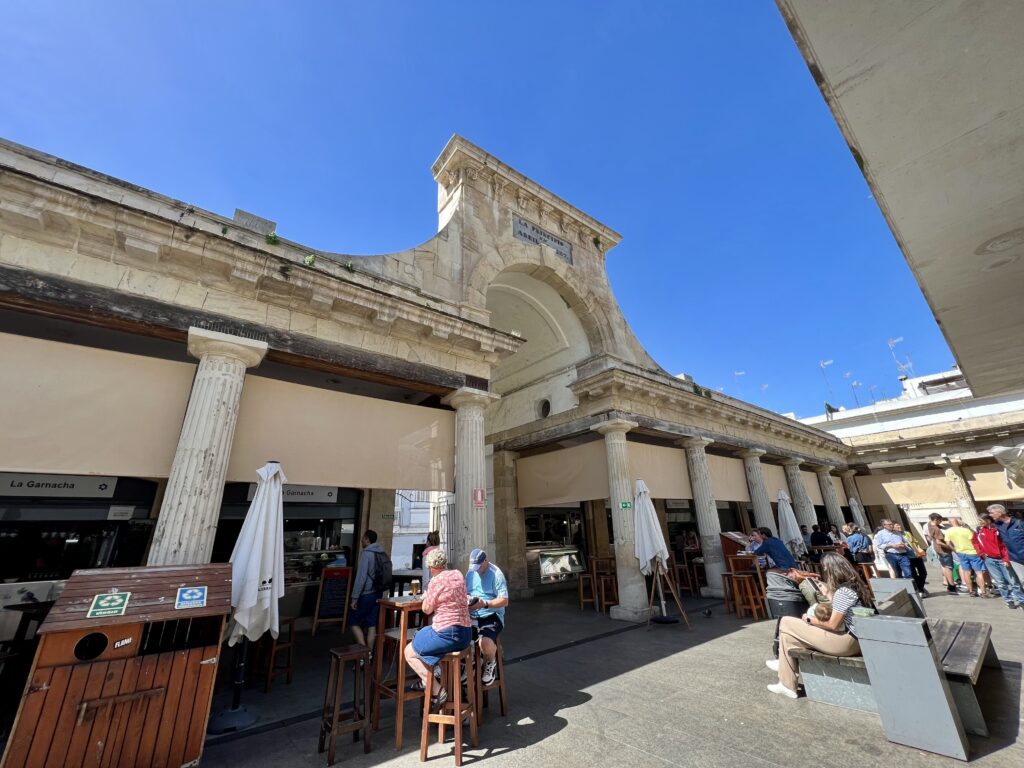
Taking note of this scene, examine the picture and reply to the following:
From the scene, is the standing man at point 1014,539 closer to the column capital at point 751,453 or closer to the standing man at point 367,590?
the column capital at point 751,453

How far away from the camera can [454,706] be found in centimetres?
356

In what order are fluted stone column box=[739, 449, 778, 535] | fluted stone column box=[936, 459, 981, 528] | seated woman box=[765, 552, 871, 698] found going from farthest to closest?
fluted stone column box=[936, 459, 981, 528] → fluted stone column box=[739, 449, 778, 535] → seated woman box=[765, 552, 871, 698]

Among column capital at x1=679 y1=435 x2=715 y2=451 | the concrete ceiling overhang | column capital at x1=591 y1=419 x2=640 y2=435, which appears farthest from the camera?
column capital at x1=679 y1=435 x2=715 y2=451

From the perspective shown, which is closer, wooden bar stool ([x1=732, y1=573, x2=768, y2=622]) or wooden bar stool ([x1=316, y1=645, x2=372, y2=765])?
wooden bar stool ([x1=316, y1=645, x2=372, y2=765])

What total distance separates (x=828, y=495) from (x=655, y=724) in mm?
19102

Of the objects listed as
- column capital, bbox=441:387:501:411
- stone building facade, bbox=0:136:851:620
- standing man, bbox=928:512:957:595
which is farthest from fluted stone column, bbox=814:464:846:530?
column capital, bbox=441:387:501:411

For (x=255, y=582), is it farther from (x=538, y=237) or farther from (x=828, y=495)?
(x=828, y=495)

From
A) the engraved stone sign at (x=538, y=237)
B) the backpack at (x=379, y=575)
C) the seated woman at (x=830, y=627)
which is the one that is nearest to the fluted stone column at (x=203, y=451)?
the backpack at (x=379, y=575)

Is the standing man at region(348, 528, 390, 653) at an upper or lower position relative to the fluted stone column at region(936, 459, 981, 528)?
lower

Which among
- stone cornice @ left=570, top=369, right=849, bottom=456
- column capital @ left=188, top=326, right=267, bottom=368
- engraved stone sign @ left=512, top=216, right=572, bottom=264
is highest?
engraved stone sign @ left=512, top=216, right=572, bottom=264

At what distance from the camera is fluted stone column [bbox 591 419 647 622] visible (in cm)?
896

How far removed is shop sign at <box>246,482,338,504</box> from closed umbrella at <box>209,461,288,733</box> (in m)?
3.38

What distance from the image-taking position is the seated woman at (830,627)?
4066mm

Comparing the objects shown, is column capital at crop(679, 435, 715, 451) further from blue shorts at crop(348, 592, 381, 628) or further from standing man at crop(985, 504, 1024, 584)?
blue shorts at crop(348, 592, 381, 628)
